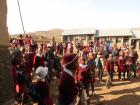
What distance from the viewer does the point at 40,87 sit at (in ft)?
19.1

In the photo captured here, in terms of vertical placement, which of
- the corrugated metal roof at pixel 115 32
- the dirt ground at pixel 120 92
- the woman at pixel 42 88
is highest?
the woman at pixel 42 88

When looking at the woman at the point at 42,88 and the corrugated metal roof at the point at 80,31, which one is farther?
the corrugated metal roof at the point at 80,31

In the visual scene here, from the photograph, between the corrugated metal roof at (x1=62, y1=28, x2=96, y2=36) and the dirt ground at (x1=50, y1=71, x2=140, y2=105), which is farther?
the corrugated metal roof at (x1=62, y1=28, x2=96, y2=36)

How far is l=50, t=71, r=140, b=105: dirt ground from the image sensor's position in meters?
11.5

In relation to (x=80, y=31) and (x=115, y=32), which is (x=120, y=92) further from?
(x=80, y=31)

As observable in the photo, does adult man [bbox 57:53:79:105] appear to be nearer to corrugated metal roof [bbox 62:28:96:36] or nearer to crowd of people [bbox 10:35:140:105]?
crowd of people [bbox 10:35:140:105]

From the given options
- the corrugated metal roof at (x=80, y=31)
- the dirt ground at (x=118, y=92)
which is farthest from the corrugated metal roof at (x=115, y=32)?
the dirt ground at (x=118, y=92)

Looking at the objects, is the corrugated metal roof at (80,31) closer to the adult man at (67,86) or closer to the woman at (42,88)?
the woman at (42,88)

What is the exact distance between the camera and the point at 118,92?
13211mm

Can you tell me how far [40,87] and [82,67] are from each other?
4.42 m

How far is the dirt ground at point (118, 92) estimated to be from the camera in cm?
1154

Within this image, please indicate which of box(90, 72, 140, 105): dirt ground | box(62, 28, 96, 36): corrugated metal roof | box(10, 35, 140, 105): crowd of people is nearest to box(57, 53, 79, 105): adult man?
box(10, 35, 140, 105): crowd of people

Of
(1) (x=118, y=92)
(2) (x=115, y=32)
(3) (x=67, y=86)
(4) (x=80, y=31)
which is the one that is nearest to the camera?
(3) (x=67, y=86)

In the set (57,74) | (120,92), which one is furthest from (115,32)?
(120,92)
